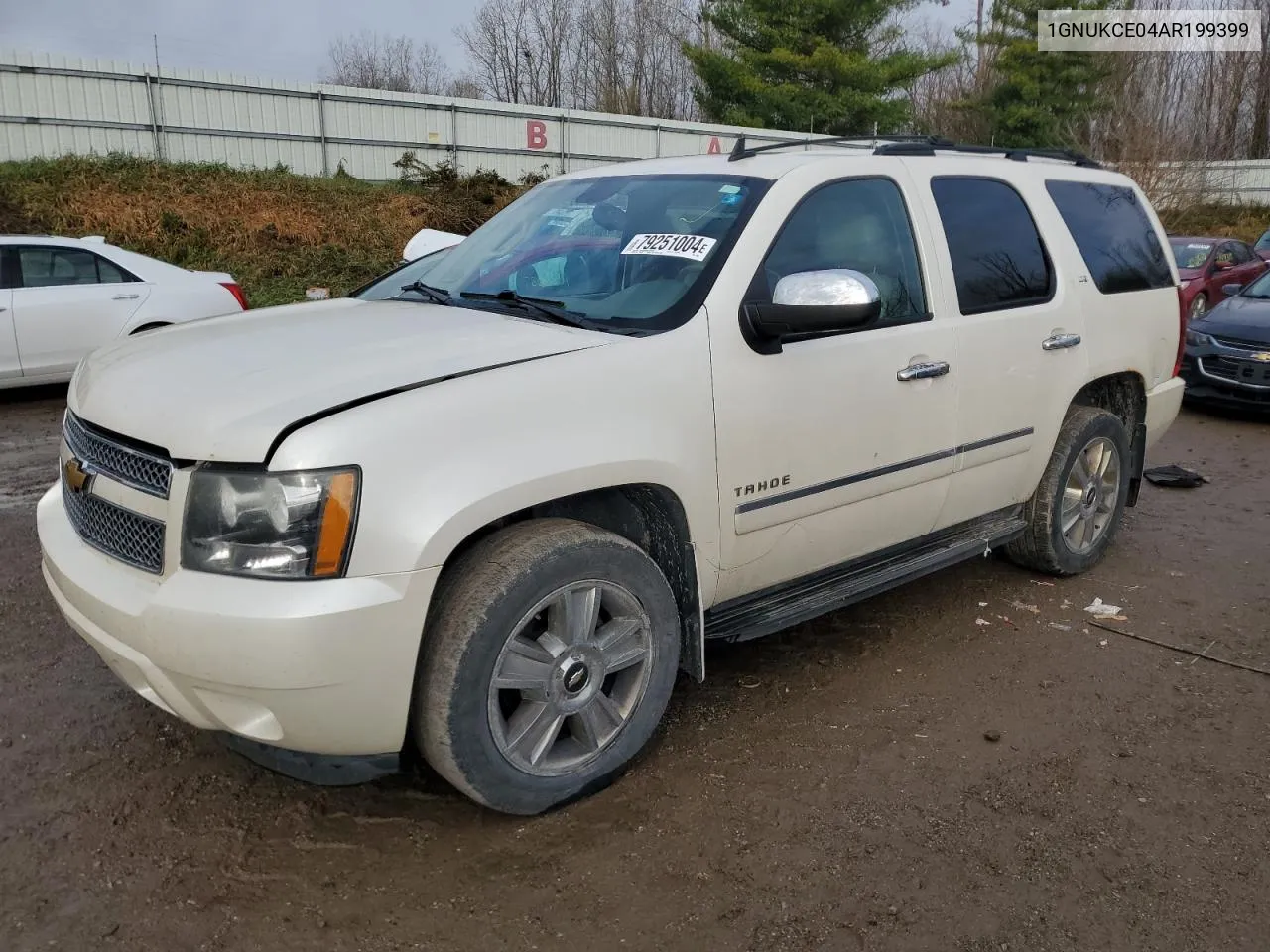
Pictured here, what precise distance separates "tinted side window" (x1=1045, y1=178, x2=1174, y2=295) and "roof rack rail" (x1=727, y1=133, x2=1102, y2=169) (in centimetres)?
17

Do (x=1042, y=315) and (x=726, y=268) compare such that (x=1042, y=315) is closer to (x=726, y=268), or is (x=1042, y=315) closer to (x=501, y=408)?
(x=726, y=268)

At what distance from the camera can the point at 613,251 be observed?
350 cm

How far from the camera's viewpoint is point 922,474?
3.80 m

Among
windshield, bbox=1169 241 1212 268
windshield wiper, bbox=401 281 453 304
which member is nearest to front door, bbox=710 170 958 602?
windshield wiper, bbox=401 281 453 304

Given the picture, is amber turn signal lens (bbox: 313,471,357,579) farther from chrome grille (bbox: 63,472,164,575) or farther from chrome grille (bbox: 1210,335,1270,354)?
chrome grille (bbox: 1210,335,1270,354)

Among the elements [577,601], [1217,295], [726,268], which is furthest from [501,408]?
[1217,295]

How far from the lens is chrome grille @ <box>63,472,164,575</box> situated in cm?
258

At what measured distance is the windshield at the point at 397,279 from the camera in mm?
4204

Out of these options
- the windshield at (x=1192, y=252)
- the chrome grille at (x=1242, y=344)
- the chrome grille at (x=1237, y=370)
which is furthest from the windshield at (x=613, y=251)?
the windshield at (x=1192, y=252)

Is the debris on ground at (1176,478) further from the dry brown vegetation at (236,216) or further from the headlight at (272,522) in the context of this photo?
the dry brown vegetation at (236,216)

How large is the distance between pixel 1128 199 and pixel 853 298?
2829mm

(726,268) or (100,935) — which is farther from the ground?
(726,268)

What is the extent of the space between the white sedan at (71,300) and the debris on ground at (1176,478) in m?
7.45

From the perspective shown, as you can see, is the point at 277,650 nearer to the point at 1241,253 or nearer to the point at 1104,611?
the point at 1104,611
